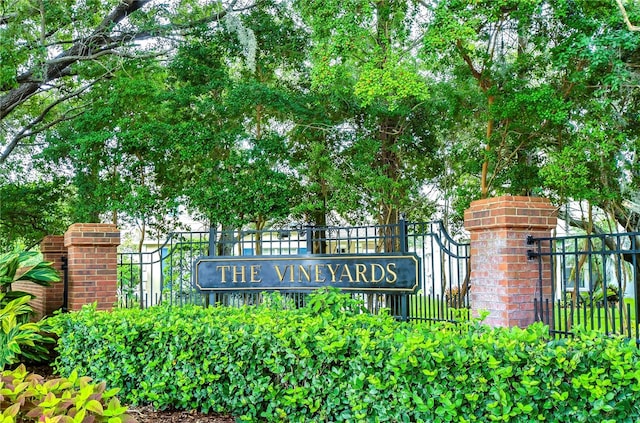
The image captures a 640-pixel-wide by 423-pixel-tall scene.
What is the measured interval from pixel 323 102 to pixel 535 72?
4.71 metres

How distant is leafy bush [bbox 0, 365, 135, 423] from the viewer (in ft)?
6.69

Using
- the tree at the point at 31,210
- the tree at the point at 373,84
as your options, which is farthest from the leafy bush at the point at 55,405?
the tree at the point at 31,210

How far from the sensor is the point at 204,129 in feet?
41.8

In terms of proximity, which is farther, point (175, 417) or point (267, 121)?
point (267, 121)

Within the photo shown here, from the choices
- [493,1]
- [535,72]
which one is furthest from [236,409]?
[535,72]

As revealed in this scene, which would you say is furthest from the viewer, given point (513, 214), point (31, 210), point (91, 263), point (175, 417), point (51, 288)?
point (31, 210)

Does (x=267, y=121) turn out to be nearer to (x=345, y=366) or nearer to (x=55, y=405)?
(x=345, y=366)

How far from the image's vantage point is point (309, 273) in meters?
6.84

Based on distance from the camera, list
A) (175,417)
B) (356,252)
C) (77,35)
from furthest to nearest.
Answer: (77,35), (356,252), (175,417)

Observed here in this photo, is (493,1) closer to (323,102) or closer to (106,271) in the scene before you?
(323,102)

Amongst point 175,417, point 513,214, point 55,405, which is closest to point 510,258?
point 513,214

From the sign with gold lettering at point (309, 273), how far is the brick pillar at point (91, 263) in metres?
1.07

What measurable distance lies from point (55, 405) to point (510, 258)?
3.84m

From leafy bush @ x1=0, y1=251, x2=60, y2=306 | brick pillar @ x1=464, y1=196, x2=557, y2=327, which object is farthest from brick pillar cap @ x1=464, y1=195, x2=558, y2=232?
leafy bush @ x1=0, y1=251, x2=60, y2=306
